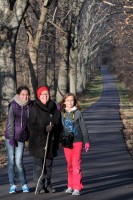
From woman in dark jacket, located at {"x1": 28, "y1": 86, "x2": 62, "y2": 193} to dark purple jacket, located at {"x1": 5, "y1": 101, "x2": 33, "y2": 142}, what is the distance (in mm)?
182

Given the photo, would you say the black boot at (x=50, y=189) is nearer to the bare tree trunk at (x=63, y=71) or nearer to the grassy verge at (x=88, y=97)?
the bare tree trunk at (x=63, y=71)

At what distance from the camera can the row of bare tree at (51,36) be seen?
1900cm

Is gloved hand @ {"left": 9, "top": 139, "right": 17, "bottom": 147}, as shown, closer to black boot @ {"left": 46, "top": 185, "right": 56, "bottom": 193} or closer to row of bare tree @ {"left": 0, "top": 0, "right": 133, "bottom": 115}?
black boot @ {"left": 46, "top": 185, "right": 56, "bottom": 193}

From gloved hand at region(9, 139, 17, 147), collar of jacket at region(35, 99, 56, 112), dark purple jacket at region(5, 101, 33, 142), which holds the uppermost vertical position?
collar of jacket at region(35, 99, 56, 112)

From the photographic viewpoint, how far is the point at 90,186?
1091 centimetres

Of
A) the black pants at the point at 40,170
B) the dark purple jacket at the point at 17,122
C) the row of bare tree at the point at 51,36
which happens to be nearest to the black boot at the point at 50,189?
the black pants at the point at 40,170

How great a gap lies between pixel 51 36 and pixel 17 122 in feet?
90.5

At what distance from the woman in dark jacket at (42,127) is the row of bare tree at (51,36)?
357cm

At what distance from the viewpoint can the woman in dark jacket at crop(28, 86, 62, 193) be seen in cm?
988

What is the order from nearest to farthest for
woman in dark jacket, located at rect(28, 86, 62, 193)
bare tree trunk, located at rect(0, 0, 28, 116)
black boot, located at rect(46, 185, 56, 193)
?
woman in dark jacket, located at rect(28, 86, 62, 193), black boot, located at rect(46, 185, 56, 193), bare tree trunk, located at rect(0, 0, 28, 116)

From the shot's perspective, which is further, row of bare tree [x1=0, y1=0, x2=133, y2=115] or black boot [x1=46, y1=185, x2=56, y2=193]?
row of bare tree [x1=0, y1=0, x2=133, y2=115]

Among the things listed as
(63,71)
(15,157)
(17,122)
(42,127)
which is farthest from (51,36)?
(42,127)

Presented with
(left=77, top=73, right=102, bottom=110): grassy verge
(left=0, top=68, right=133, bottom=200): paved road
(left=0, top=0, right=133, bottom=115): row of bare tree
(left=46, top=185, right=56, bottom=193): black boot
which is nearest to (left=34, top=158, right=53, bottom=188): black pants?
(left=46, top=185, right=56, bottom=193): black boot

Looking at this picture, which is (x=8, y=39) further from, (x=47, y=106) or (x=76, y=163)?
(x=76, y=163)
